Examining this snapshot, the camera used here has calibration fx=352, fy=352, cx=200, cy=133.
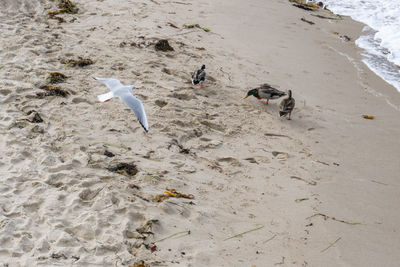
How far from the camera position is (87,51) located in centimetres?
702

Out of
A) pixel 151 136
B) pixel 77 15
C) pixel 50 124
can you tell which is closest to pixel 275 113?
pixel 151 136

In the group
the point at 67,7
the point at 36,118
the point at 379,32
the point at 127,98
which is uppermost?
the point at 379,32

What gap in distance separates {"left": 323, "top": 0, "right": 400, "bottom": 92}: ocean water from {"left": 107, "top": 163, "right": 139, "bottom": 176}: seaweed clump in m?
6.12

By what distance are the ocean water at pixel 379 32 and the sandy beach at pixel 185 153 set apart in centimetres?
63

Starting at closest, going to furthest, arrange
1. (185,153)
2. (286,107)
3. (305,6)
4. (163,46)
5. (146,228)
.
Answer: (146,228), (185,153), (286,107), (163,46), (305,6)

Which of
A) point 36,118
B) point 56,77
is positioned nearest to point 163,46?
point 56,77

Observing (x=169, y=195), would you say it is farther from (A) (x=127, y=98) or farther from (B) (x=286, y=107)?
(B) (x=286, y=107)

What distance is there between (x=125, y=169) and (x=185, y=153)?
2.85 ft

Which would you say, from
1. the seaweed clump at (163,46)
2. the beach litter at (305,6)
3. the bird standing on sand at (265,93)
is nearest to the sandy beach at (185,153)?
the seaweed clump at (163,46)

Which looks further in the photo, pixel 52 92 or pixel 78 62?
pixel 78 62

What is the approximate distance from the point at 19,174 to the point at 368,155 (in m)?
4.61

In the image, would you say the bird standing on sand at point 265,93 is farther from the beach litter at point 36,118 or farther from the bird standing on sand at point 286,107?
the beach litter at point 36,118

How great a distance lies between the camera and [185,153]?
4664mm

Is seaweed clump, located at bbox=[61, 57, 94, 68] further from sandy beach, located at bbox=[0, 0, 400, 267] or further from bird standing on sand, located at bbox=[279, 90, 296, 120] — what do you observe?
bird standing on sand, located at bbox=[279, 90, 296, 120]
